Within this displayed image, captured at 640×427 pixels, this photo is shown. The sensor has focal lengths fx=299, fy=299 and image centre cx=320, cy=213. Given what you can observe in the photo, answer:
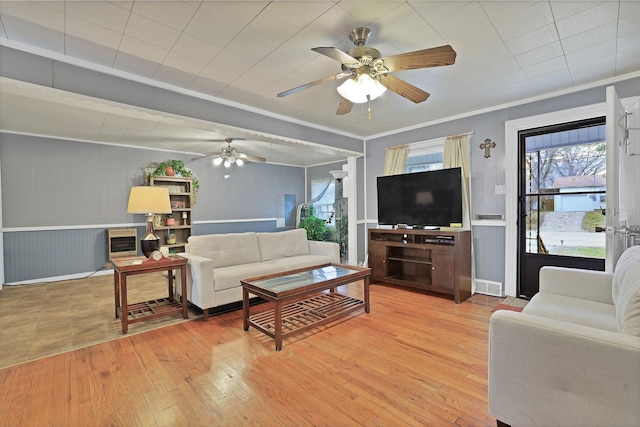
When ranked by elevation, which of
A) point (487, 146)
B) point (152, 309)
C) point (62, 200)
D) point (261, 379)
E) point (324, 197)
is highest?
point (487, 146)

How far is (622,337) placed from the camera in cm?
123

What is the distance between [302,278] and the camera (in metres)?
3.12

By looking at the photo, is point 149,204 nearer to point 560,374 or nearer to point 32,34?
point 32,34

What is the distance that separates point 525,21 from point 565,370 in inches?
88.9

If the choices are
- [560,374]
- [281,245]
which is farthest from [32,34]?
[560,374]

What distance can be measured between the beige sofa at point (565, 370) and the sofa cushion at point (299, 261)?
264 cm

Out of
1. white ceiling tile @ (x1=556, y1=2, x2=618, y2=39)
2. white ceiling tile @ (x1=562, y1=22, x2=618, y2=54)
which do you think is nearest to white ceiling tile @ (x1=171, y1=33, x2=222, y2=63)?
white ceiling tile @ (x1=556, y1=2, x2=618, y2=39)

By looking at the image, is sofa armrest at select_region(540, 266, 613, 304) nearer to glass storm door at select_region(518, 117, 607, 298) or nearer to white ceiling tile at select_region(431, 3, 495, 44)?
glass storm door at select_region(518, 117, 607, 298)

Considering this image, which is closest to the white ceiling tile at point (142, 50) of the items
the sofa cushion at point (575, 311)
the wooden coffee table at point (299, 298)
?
the wooden coffee table at point (299, 298)

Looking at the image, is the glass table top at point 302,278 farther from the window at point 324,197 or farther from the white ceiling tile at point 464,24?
the window at point 324,197

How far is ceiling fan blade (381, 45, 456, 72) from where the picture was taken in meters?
1.86

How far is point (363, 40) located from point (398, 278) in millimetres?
3353

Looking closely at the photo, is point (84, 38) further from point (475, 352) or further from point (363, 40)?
point (475, 352)

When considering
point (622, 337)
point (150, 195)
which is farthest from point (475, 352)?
point (150, 195)
